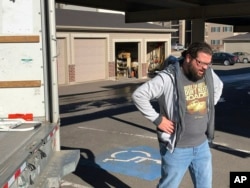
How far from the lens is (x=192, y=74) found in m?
4.03

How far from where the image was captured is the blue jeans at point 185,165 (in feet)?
13.5

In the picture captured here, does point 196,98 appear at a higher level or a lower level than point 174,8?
lower

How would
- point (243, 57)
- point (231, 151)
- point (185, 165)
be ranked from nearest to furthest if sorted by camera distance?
point (185, 165) → point (231, 151) → point (243, 57)

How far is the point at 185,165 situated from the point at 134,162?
131 inches

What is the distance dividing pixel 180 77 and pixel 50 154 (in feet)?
5.69

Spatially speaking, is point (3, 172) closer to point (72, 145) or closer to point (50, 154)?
point (50, 154)

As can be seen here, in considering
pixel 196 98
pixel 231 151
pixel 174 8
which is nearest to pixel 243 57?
pixel 174 8

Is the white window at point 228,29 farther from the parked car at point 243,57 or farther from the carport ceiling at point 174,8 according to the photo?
the carport ceiling at point 174,8

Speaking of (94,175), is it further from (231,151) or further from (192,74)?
(192,74)

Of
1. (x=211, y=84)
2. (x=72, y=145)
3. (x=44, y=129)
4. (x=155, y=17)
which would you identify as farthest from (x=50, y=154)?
(x=155, y=17)

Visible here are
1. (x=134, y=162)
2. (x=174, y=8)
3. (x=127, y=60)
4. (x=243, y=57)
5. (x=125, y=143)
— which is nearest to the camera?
(x=134, y=162)

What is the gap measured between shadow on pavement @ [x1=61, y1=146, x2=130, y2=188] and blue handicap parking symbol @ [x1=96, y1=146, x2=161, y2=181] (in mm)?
158

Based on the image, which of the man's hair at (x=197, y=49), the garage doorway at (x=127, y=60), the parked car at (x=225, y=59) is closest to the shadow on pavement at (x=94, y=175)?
the man's hair at (x=197, y=49)

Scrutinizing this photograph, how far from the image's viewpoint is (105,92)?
20016 millimetres
